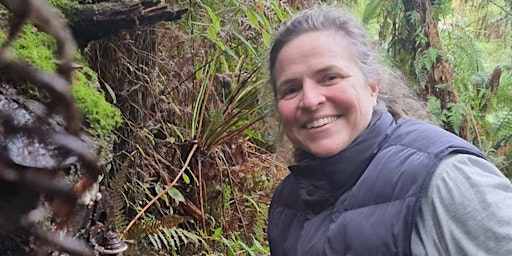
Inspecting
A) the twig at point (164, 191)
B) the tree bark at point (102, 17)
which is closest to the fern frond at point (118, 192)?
the twig at point (164, 191)

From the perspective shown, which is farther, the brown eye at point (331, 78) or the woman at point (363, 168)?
the brown eye at point (331, 78)

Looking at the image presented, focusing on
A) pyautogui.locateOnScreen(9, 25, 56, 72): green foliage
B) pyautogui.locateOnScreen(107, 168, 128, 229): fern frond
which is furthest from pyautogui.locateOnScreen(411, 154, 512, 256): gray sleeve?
pyautogui.locateOnScreen(107, 168, 128, 229): fern frond

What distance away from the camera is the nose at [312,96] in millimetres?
1615

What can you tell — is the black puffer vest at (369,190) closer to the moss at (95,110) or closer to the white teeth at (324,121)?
the white teeth at (324,121)

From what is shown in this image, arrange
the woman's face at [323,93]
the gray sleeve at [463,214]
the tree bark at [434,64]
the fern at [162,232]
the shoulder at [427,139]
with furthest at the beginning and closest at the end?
the tree bark at [434,64], the fern at [162,232], the woman's face at [323,93], the shoulder at [427,139], the gray sleeve at [463,214]

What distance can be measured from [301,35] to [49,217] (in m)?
1.26

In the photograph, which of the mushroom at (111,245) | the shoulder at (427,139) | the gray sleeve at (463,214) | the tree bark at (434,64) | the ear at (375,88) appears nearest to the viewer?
the gray sleeve at (463,214)

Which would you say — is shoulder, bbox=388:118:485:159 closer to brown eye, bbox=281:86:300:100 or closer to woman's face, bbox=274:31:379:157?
woman's face, bbox=274:31:379:157

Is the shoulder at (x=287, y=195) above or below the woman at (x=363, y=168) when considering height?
below

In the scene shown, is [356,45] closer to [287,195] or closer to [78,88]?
[287,195]

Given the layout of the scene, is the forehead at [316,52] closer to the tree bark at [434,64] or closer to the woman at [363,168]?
the woman at [363,168]

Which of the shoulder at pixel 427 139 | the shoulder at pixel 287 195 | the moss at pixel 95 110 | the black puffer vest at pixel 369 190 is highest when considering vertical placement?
the moss at pixel 95 110

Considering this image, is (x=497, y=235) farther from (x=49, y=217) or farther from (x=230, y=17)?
(x=230, y=17)

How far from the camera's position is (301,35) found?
174cm
